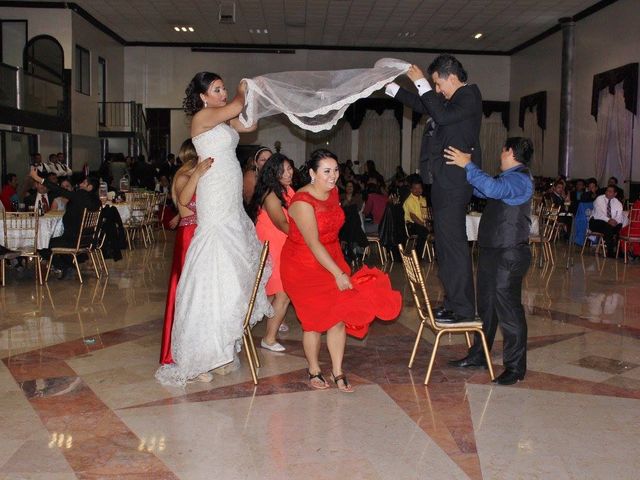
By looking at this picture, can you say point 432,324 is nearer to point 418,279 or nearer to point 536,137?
point 418,279

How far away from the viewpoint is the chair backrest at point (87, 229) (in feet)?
26.6

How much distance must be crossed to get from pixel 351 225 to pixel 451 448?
19.7 ft

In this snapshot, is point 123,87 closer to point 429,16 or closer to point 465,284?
point 429,16

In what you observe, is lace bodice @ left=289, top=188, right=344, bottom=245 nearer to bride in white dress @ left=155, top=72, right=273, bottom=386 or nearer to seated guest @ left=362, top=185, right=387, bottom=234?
bride in white dress @ left=155, top=72, right=273, bottom=386

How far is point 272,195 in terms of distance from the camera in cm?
486

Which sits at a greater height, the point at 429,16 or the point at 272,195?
the point at 429,16

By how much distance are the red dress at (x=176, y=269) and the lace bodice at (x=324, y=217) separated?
715 mm

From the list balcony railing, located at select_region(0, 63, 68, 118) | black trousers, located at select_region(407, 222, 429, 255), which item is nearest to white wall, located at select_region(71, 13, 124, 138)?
balcony railing, located at select_region(0, 63, 68, 118)

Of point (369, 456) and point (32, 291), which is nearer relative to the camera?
point (369, 456)

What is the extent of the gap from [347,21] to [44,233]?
11081 millimetres

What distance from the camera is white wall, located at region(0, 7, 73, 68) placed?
16312 mm

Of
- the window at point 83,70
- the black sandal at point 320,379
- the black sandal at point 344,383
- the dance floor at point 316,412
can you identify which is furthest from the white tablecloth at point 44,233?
the window at point 83,70

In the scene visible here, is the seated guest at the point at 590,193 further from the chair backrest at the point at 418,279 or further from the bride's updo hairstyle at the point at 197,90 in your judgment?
the bride's updo hairstyle at the point at 197,90

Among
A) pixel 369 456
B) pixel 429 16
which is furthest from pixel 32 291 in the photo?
pixel 429 16
